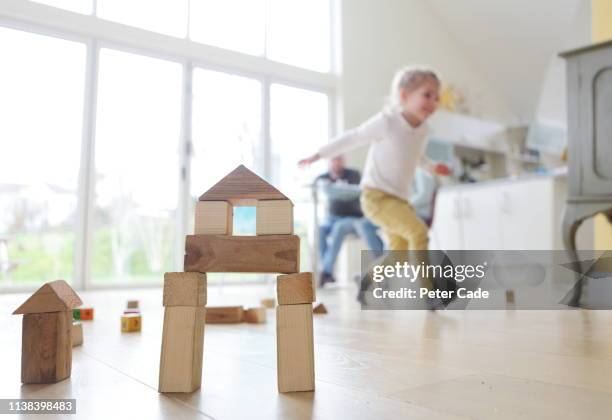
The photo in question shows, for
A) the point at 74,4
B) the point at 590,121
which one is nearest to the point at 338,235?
the point at 590,121

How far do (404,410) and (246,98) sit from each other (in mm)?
4987

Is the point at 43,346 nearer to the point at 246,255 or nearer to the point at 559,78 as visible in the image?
→ the point at 246,255

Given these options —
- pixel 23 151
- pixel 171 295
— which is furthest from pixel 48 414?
pixel 23 151

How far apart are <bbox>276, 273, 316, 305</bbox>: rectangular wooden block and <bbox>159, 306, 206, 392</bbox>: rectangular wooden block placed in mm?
138

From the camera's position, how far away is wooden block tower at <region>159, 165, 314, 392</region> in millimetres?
811

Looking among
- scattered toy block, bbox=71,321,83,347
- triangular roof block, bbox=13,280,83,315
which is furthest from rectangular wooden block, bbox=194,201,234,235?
scattered toy block, bbox=71,321,83,347

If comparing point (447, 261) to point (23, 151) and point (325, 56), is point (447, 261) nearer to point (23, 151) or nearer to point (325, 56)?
point (23, 151)

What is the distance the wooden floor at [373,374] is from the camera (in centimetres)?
70

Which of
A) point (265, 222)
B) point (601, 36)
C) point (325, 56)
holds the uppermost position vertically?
point (325, 56)

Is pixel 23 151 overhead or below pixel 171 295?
overhead

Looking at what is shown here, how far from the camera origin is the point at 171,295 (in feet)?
2.70

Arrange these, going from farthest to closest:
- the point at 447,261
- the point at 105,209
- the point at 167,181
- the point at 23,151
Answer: the point at 167,181 → the point at 105,209 → the point at 23,151 → the point at 447,261

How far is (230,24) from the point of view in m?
5.35

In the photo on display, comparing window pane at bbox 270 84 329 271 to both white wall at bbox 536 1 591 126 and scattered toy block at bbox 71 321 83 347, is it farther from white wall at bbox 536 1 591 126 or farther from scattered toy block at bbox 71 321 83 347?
scattered toy block at bbox 71 321 83 347
